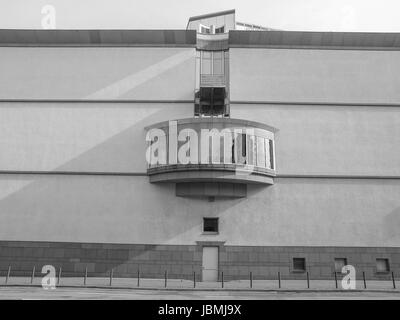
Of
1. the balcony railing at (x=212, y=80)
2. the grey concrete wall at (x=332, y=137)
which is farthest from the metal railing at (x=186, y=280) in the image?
the balcony railing at (x=212, y=80)

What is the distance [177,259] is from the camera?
27.8 m

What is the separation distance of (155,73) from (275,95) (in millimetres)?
9773

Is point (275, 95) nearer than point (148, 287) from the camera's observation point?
No

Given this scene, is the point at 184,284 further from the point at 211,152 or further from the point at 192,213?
the point at 211,152

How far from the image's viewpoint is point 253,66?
3139cm

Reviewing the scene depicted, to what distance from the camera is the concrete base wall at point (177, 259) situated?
27.7 meters

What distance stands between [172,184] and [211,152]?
4.12 meters

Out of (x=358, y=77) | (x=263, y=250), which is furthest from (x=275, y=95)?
(x=263, y=250)

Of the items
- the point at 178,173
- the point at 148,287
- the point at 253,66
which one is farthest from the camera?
the point at 253,66

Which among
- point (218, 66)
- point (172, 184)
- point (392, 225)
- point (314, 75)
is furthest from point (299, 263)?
point (218, 66)

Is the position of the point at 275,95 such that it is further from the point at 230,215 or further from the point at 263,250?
the point at 263,250

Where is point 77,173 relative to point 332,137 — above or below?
below

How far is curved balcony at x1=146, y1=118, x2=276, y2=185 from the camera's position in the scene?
27.1m

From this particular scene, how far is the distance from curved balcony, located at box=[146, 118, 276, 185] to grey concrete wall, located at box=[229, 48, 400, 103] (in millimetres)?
4175
